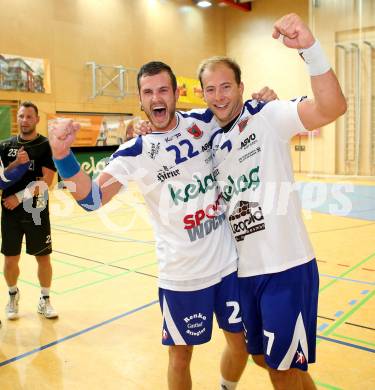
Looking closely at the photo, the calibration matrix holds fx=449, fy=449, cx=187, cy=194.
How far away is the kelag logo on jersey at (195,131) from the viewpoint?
276cm

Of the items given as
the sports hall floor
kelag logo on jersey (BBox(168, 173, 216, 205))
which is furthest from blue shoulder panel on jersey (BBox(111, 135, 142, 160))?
the sports hall floor

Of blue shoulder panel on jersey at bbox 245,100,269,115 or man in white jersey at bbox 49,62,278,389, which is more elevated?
blue shoulder panel on jersey at bbox 245,100,269,115

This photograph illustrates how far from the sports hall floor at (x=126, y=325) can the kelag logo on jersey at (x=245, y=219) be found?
4.60 feet

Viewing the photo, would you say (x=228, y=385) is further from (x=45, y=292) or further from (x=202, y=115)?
(x=45, y=292)

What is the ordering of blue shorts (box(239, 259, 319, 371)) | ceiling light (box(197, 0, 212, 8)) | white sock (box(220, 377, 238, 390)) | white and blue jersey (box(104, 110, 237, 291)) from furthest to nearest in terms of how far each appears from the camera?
ceiling light (box(197, 0, 212, 8)) < white sock (box(220, 377, 238, 390)) < white and blue jersey (box(104, 110, 237, 291)) < blue shorts (box(239, 259, 319, 371))

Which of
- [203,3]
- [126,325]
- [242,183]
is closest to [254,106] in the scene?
[242,183]

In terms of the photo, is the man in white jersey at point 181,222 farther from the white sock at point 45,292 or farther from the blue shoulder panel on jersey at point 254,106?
the white sock at point 45,292

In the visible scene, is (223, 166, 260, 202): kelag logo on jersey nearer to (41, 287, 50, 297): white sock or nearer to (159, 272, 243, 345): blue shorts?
(159, 272, 243, 345): blue shorts

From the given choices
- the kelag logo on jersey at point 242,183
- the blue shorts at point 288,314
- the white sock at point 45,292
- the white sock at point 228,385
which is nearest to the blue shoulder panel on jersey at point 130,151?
the kelag logo on jersey at point 242,183

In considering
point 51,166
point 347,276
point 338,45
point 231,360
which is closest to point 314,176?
point 338,45

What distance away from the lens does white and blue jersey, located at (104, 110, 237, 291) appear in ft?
8.67

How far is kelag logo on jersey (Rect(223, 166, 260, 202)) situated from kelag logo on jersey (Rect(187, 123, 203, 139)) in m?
0.36

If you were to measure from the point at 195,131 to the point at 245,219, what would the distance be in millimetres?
648

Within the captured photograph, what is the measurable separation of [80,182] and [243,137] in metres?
0.93
